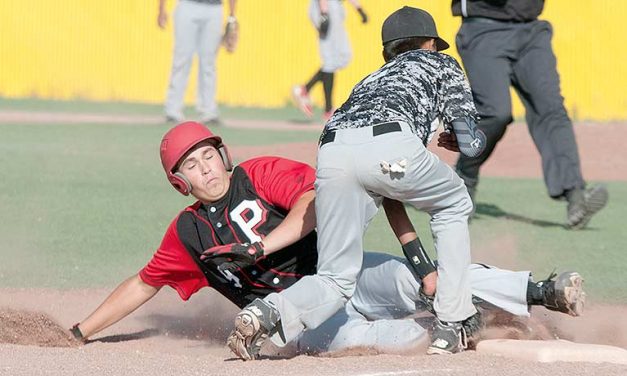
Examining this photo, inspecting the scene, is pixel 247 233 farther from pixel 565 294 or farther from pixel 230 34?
pixel 230 34

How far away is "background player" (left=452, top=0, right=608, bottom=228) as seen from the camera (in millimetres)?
8914

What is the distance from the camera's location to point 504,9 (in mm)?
9000

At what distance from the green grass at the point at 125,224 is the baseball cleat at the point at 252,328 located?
2.62 metres

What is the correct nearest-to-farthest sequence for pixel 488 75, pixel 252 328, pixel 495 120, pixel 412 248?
pixel 252 328, pixel 412 248, pixel 495 120, pixel 488 75

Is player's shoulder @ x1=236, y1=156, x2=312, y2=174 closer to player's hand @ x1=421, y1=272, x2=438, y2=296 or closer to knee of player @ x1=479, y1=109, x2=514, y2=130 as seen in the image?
player's hand @ x1=421, y1=272, x2=438, y2=296

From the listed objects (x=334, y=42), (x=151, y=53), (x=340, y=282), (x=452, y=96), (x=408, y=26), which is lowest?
(x=151, y=53)

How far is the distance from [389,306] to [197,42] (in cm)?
1027

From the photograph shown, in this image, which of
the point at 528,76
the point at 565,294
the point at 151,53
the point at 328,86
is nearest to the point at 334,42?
the point at 328,86

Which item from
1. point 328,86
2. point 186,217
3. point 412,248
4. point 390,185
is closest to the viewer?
point 390,185

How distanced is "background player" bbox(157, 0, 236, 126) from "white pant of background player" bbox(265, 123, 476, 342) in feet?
34.3

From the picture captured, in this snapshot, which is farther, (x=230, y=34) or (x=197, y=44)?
(x=230, y=34)

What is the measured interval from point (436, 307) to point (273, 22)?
54.8 feet

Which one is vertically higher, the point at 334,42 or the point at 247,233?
the point at 247,233

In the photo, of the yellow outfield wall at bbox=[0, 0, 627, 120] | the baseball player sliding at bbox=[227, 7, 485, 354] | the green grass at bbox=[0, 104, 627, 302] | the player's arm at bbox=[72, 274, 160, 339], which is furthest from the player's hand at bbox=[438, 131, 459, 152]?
the yellow outfield wall at bbox=[0, 0, 627, 120]
